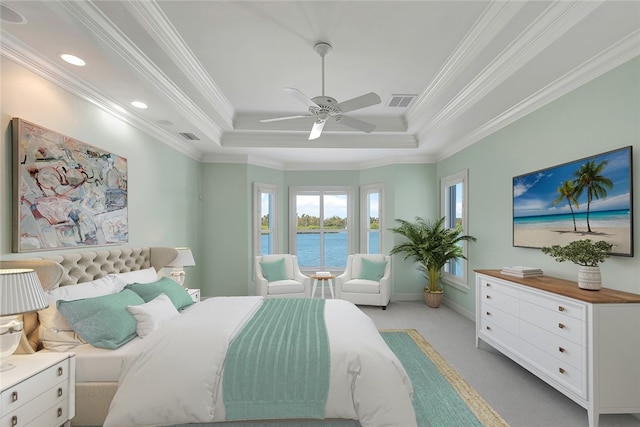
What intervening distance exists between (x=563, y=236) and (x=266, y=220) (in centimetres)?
477

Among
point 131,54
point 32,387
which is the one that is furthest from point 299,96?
point 32,387

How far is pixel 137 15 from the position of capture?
2.33 metres

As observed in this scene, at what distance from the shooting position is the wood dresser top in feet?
7.15

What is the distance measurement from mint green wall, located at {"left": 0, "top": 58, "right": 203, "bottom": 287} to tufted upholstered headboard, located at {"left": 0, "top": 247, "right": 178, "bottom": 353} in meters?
0.14

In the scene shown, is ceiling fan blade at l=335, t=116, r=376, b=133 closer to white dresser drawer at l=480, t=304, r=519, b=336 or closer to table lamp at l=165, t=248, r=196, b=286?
white dresser drawer at l=480, t=304, r=519, b=336

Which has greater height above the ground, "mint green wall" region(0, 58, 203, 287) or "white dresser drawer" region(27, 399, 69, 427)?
"mint green wall" region(0, 58, 203, 287)

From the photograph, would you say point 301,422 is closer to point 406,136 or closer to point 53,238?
point 53,238

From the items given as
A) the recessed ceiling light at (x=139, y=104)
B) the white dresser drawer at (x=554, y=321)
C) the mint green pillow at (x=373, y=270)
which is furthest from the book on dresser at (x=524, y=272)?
the recessed ceiling light at (x=139, y=104)

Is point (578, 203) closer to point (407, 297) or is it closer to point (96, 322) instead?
point (407, 297)

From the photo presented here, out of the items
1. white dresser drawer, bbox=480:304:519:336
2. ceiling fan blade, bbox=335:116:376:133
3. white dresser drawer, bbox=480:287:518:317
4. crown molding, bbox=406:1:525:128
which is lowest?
white dresser drawer, bbox=480:304:519:336

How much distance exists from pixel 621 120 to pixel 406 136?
9.88 feet

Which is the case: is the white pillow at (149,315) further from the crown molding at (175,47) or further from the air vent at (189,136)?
the air vent at (189,136)

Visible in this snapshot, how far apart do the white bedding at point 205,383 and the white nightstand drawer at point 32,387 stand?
1.11 feet

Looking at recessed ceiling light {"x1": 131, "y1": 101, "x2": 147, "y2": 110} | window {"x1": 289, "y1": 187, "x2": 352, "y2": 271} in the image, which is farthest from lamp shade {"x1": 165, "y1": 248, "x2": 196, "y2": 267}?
window {"x1": 289, "y1": 187, "x2": 352, "y2": 271}
